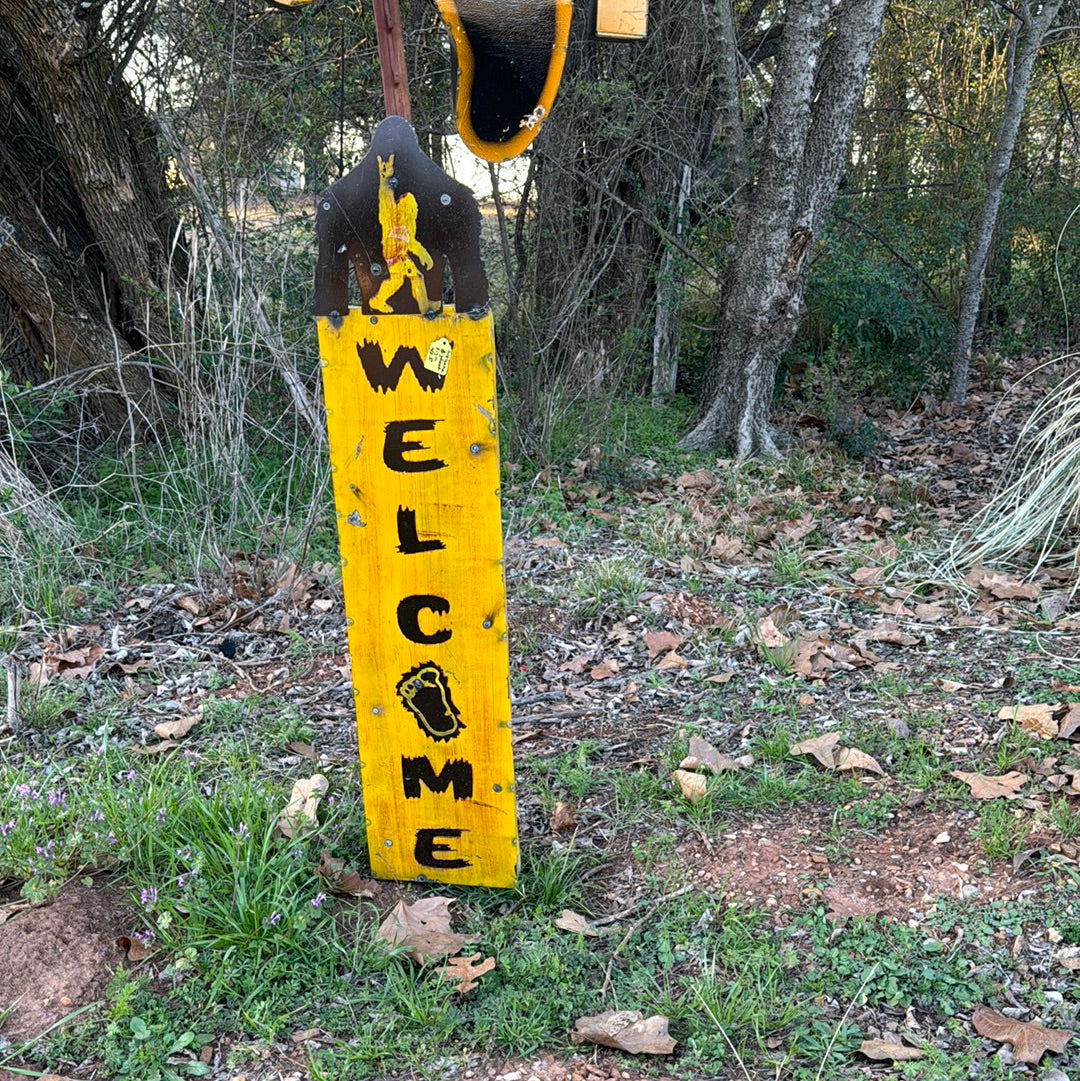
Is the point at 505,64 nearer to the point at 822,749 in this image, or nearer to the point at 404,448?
the point at 404,448

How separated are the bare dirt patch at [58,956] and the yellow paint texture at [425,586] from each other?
2.09 feet

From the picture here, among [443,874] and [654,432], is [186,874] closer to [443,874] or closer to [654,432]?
[443,874]

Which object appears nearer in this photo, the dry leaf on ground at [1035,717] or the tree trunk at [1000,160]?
the dry leaf on ground at [1035,717]

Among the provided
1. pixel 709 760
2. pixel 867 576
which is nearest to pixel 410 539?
pixel 709 760

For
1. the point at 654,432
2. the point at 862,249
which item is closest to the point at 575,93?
the point at 654,432

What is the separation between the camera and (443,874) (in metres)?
2.55

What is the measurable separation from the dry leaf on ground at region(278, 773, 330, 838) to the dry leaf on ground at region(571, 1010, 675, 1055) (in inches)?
34.8

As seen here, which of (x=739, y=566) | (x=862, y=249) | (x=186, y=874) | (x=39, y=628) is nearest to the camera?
(x=186, y=874)

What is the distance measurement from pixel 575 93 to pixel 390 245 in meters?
4.65

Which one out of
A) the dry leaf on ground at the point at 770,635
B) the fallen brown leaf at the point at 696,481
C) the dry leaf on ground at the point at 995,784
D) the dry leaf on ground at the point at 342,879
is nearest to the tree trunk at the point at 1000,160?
the fallen brown leaf at the point at 696,481

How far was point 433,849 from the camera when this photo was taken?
2.53 meters

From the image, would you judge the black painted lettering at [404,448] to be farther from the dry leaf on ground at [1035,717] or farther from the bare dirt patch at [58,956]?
the dry leaf on ground at [1035,717]

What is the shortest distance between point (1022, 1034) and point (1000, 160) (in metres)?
6.76

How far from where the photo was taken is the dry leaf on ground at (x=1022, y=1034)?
1.99 m
